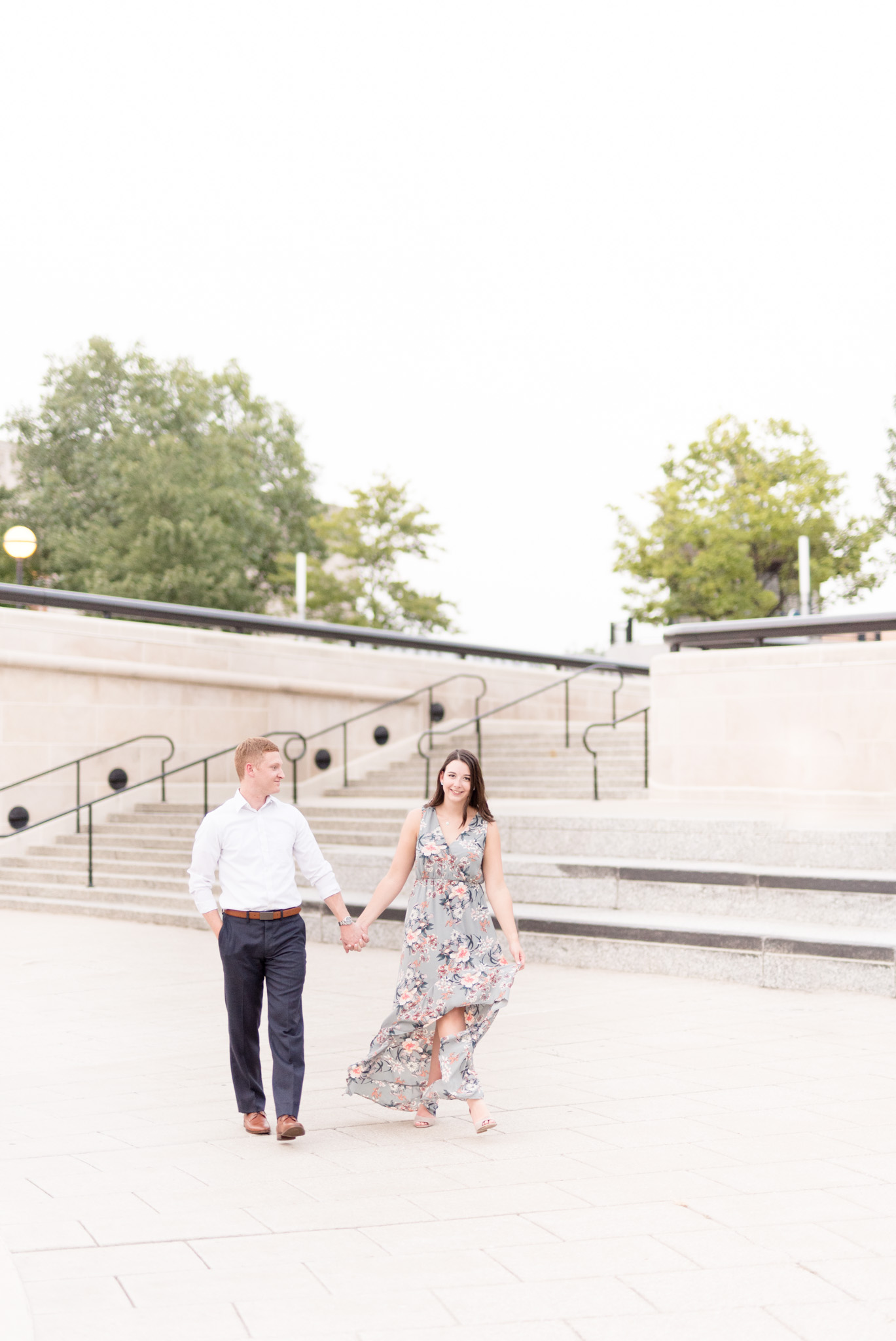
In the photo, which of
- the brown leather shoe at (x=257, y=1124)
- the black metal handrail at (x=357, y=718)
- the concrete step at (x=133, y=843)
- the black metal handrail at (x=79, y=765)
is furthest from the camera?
the black metal handrail at (x=357, y=718)

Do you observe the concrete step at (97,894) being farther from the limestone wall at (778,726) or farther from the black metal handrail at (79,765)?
the limestone wall at (778,726)

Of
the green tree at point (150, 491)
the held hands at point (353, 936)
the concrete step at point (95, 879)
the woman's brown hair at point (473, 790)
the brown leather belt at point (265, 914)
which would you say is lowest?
the concrete step at point (95, 879)

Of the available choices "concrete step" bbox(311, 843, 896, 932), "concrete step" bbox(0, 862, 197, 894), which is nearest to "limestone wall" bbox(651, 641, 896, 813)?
"concrete step" bbox(311, 843, 896, 932)

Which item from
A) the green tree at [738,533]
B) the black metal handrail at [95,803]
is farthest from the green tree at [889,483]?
the black metal handrail at [95,803]

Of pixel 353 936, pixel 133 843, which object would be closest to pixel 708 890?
pixel 353 936

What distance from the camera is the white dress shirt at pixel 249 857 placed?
5.48m

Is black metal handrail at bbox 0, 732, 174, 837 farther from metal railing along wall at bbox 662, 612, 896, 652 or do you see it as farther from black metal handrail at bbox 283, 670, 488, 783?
metal railing along wall at bbox 662, 612, 896, 652

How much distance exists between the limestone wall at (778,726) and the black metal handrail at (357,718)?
4.79 meters

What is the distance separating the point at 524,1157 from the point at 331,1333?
1793mm

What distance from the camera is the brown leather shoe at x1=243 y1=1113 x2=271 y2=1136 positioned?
5.57m

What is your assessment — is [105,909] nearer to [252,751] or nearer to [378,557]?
[252,751]

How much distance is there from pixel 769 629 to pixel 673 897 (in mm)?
3575

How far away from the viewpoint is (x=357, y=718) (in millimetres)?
17594

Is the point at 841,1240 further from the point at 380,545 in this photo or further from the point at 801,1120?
Answer: the point at 380,545
